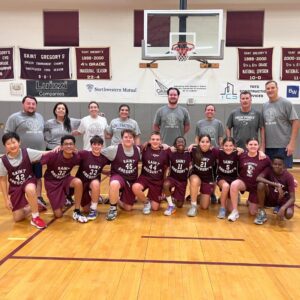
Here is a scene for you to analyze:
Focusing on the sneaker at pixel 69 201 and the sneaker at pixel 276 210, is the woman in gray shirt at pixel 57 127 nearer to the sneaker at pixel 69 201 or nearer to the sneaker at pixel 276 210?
the sneaker at pixel 69 201

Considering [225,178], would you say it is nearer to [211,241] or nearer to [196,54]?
[211,241]

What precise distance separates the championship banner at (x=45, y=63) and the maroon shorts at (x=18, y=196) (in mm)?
5673

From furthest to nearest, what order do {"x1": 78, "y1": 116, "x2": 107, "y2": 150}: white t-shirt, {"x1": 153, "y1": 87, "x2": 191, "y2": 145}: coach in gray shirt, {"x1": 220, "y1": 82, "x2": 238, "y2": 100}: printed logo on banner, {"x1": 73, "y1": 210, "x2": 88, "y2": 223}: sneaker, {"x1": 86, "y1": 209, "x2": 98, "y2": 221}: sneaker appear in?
{"x1": 220, "y1": 82, "x2": 238, "y2": 100}: printed logo on banner
{"x1": 78, "y1": 116, "x2": 107, "y2": 150}: white t-shirt
{"x1": 153, "y1": 87, "x2": 191, "y2": 145}: coach in gray shirt
{"x1": 86, "y1": 209, "x2": 98, "y2": 221}: sneaker
{"x1": 73, "y1": 210, "x2": 88, "y2": 223}: sneaker

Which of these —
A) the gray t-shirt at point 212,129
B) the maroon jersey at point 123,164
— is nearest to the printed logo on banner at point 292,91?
the gray t-shirt at point 212,129

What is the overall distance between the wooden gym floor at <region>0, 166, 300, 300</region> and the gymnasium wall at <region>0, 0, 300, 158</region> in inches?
205

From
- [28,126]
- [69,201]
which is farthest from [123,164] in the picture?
[28,126]

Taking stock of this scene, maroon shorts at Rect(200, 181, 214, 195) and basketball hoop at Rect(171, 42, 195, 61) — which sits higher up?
basketball hoop at Rect(171, 42, 195, 61)

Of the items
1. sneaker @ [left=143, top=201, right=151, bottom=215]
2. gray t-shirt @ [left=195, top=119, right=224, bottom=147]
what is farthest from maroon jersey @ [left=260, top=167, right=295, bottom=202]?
sneaker @ [left=143, top=201, right=151, bottom=215]

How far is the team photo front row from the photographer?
4223 mm

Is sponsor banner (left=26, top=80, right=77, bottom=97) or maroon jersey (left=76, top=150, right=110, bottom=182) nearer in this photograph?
maroon jersey (left=76, top=150, right=110, bottom=182)

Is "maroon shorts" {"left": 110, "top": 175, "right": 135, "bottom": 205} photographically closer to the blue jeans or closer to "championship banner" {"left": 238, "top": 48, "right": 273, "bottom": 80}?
the blue jeans

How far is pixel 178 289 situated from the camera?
8.33 ft

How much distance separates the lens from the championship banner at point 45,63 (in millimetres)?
9250

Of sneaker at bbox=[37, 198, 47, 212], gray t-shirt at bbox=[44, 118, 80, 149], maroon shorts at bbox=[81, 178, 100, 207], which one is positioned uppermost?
gray t-shirt at bbox=[44, 118, 80, 149]
